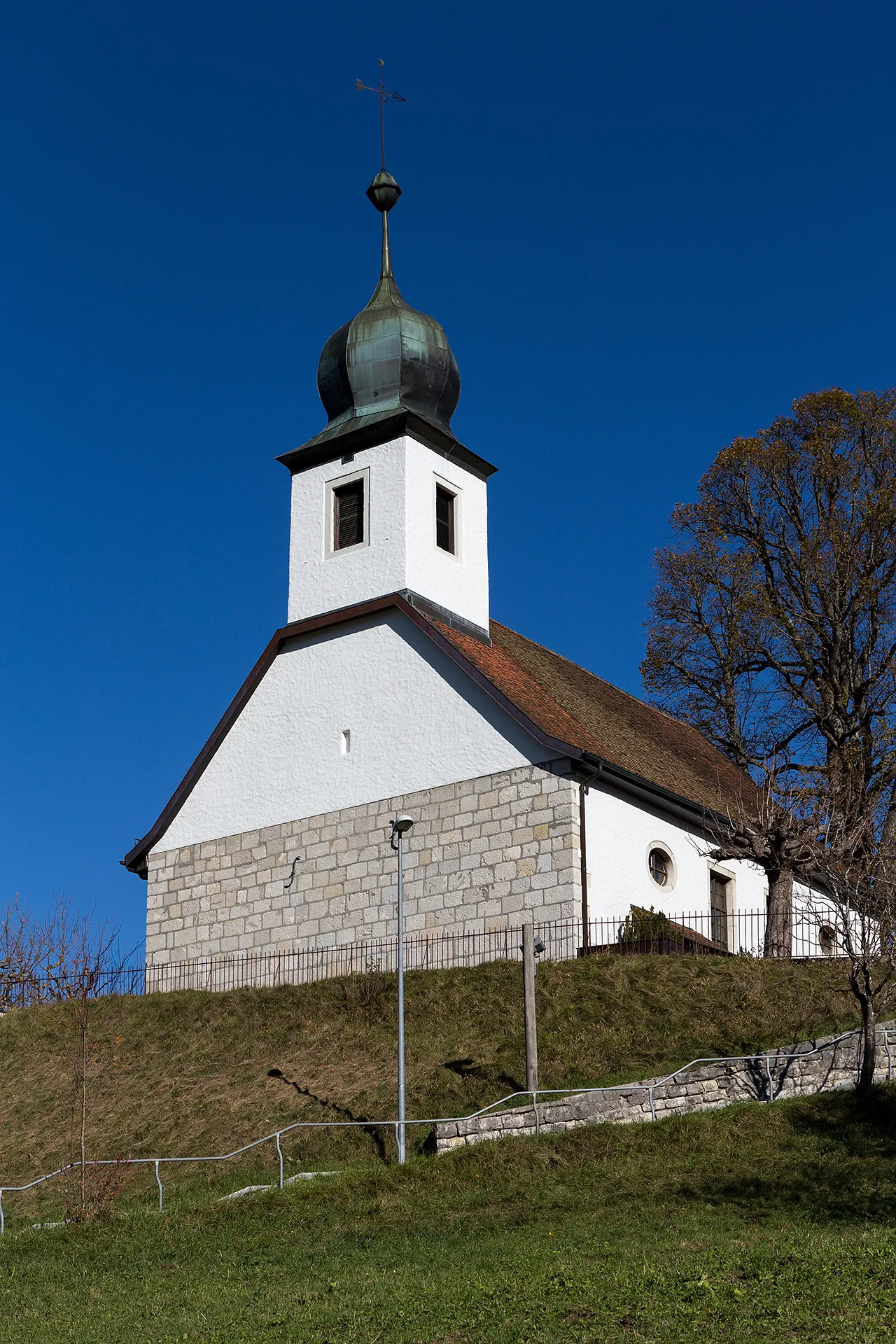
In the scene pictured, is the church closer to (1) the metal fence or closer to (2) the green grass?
(1) the metal fence

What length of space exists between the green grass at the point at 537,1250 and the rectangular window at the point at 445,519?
53.2 feet

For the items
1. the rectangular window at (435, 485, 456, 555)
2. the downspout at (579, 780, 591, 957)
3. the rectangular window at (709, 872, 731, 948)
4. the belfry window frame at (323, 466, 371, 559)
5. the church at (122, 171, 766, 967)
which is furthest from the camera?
the rectangular window at (435, 485, 456, 555)

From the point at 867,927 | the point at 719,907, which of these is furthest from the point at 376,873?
the point at 867,927

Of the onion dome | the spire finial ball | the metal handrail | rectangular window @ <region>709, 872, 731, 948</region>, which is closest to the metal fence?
rectangular window @ <region>709, 872, 731, 948</region>

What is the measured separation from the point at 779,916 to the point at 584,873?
406 cm

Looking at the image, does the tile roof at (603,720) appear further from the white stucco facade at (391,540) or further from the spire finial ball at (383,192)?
the spire finial ball at (383,192)

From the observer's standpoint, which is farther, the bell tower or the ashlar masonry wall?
the bell tower

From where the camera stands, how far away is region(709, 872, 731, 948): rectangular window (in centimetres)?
3175

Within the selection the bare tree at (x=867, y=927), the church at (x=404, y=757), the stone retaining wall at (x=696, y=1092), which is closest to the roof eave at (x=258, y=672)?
the church at (x=404, y=757)

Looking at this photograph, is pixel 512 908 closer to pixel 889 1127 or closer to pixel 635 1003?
pixel 635 1003

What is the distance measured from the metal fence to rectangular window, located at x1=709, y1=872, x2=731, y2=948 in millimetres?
39

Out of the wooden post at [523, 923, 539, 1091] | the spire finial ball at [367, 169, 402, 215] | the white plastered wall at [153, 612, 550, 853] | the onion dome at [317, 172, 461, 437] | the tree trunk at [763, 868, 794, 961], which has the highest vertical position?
the spire finial ball at [367, 169, 402, 215]

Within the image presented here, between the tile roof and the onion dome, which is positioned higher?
the onion dome

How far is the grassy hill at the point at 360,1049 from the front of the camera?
23.0 m
